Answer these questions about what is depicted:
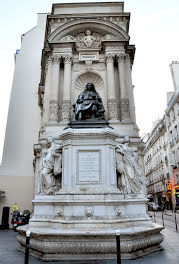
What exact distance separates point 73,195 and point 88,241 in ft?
5.76

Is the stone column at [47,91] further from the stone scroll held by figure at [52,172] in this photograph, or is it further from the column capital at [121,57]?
the column capital at [121,57]

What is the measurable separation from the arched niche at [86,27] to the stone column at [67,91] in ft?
5.09

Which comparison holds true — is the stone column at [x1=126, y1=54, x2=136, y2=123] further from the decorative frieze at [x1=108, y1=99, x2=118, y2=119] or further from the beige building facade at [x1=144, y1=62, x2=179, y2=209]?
the beige building facade at [x1=144, y1=62, x2=179, y2=209]

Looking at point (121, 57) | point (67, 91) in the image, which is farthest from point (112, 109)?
point (121, 57)

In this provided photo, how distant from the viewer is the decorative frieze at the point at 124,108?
37.2ft

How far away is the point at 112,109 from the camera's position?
37.3 feet

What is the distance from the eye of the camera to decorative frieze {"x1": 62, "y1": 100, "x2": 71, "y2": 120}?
1125 cm

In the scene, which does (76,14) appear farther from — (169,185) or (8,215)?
(169,185)

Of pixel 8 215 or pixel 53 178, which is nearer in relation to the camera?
pixel 53 178

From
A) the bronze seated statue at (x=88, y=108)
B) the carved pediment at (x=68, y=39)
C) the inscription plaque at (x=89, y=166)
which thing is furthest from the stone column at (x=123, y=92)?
the inscription plaque at (x=89, y=166)

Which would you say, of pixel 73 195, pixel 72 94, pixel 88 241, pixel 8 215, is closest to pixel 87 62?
pixel 72 94

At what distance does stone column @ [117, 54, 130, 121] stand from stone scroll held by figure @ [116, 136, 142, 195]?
3207mm

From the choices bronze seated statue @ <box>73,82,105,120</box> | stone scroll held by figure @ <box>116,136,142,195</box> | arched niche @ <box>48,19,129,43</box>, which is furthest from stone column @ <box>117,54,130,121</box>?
stone scroll held by figure @ <box>116,136,142,195</box>

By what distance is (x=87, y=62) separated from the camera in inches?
489
